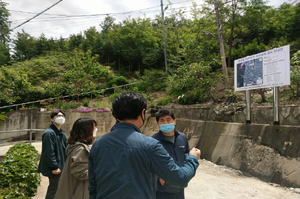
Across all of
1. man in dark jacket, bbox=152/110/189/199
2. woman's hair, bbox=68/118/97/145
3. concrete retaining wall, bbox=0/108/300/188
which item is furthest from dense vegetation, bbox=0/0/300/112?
woman's hair, bbox=68/118/97/145

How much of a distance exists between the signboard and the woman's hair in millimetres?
4705

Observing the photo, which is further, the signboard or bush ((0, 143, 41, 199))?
the signboard

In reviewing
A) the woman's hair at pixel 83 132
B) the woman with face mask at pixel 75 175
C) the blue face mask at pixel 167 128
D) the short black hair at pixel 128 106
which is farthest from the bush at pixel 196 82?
the short black hair at pixel 128 106

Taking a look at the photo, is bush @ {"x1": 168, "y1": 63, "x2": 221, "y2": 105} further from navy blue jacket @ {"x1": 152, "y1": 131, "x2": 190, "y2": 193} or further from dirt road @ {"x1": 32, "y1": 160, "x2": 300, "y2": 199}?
navy blue jacket @ {"x1": 152, "y1": 131, "x2": 190, "y2": 193}

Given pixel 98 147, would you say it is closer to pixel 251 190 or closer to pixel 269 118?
pixel 251 190

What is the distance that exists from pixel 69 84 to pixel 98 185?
16428 mm

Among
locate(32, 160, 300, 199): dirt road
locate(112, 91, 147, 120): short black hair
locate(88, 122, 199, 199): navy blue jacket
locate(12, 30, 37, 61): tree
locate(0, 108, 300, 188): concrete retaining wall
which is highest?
locate(12, 30, 37, 61): tree

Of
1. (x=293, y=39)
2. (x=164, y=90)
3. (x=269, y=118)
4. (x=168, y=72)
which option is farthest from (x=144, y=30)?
(x=269, y=118)

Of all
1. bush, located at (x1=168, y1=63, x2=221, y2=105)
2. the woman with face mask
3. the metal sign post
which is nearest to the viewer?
the woman with face mask

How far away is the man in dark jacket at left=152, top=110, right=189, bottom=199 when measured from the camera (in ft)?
8.43

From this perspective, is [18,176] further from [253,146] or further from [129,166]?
[253,146]

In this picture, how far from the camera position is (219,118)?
8.13 metres

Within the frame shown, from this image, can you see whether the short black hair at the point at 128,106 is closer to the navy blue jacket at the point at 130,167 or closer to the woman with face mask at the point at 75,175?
the navy blue jacket at the point at 130,167

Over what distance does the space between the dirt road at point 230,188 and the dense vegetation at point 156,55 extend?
3192 mm
